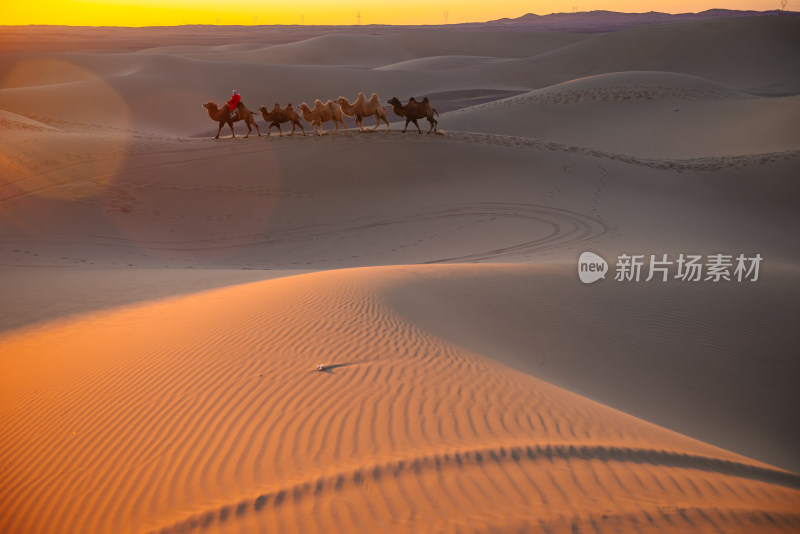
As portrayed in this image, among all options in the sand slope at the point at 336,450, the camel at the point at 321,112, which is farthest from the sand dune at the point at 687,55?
the sand slope at the point at 336,450

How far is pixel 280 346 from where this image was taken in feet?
19.3

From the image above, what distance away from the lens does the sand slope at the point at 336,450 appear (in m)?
3.37

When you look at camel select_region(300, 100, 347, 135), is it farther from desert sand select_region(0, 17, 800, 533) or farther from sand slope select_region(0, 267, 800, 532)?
sand slope select_region(0, 267, 800, 532)

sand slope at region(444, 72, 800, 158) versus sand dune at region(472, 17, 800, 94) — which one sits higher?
sand dune at region(472, 17, 800, 94)

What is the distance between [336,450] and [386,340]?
2355mm

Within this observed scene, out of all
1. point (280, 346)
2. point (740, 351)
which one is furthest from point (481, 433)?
point (740, 351)

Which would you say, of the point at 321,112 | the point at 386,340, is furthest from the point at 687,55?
the point at 386,340

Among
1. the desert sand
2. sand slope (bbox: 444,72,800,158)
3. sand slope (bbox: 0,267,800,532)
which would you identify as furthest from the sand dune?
sand slope (bbox: 0,267,800,532)

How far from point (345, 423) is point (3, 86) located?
168 feet

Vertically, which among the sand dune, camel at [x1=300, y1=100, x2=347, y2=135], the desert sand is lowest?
the desert sand

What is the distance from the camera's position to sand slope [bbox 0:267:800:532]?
3367 mm

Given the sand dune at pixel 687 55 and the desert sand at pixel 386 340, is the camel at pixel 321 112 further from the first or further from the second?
the sand dune at pixel 687 55

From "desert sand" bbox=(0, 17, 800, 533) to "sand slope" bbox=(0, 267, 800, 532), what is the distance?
2 centimetres

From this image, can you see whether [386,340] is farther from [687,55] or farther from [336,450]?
[687,55]
